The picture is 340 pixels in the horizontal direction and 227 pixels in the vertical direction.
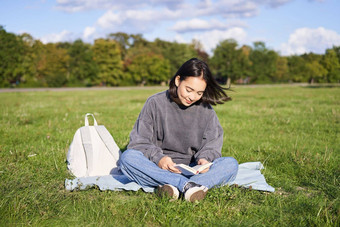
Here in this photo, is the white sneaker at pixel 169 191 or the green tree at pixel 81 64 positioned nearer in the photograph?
the white sneaker at pixel 169 191

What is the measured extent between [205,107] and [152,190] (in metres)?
1.36

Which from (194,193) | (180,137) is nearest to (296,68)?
(180,137)

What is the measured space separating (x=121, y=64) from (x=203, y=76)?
53405 millimetres

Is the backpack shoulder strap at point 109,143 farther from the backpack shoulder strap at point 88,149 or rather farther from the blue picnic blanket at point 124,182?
the blue picnic blanket at point 124,182

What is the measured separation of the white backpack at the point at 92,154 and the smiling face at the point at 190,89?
128 cm

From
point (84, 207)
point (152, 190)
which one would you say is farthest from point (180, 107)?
point (84, 207)

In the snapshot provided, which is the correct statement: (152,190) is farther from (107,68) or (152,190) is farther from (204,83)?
(107,68)

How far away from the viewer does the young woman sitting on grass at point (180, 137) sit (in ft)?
11.8

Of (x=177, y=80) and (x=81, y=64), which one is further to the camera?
(x=81, y=64)

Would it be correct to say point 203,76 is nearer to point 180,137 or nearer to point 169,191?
point 180,137

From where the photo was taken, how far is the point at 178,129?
414 cm

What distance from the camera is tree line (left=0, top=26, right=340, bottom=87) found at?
42.8 m

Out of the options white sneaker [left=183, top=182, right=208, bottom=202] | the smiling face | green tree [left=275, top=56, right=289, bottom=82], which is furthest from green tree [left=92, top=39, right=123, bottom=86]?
white sneaker [left=183, top=182, right=208, bottom=202]

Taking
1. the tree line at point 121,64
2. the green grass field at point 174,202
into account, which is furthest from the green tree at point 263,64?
the green grass field at point 174,202
